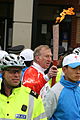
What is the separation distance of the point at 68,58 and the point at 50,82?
1016mm

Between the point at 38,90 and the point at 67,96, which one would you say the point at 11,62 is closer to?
the point at 67,96

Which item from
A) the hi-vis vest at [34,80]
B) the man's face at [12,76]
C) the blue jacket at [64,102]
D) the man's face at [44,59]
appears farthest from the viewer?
the man's face at [44,59]

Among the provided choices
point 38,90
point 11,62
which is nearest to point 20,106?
point 11,62

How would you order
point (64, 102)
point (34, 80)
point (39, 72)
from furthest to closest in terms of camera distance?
point (39, 72), point (34, 80), point (64, 102)

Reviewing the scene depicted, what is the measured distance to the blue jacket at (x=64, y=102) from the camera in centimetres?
434

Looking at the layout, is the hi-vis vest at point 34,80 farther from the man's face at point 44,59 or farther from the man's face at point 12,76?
the man's face at point 12,76

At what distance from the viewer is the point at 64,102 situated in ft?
14.3

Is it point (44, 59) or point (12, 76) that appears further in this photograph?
point (44, 59)

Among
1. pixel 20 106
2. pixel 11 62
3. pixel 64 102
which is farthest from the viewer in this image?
pixel 64 102

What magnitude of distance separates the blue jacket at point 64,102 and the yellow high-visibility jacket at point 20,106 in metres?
0.49

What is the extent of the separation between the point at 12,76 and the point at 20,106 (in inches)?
12.3

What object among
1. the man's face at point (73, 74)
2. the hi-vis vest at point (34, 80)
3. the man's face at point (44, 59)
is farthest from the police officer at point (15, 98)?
the man's face at point (44, 59)

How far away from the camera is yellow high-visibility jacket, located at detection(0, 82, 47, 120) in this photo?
3.73 meters

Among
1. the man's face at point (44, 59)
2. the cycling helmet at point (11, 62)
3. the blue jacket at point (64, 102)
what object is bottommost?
the blue jacket at point (64, 102)
